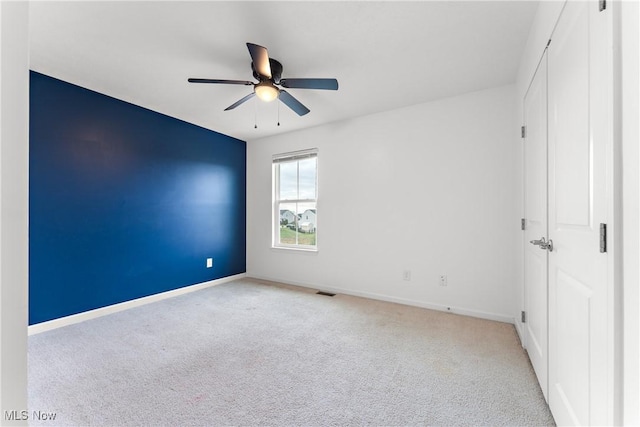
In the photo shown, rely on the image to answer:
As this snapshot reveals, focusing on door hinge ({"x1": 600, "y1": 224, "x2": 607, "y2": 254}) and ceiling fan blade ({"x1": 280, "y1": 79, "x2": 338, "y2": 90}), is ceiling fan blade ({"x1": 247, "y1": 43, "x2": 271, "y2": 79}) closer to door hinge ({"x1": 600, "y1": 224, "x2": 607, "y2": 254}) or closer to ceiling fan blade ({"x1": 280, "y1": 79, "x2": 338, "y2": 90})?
ceiling fan blade ({"x1": 280, "y1": 79, "x2": 338, "y2": 90})

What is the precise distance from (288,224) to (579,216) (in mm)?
3758

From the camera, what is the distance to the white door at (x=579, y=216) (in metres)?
0.96

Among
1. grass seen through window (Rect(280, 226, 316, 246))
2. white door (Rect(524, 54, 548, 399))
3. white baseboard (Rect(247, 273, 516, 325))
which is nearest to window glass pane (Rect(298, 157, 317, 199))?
grass seen through window (Rect(280, 226, 316, 246))

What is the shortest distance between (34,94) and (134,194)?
125 cm

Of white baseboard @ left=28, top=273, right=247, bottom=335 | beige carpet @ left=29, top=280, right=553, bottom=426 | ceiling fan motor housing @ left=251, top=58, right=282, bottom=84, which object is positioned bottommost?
beige carpet @ left=29, top=280, right=553, bottom=426

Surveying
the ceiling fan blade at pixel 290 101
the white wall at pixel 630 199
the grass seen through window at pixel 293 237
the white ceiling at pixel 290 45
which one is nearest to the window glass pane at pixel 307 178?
the grass seen through window at pixel 293 237

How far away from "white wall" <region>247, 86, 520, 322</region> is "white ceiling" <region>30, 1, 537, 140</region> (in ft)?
1.37

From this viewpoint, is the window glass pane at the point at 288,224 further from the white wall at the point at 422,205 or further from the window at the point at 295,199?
the white wall at the point at 422,205

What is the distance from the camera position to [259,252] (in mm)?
4715

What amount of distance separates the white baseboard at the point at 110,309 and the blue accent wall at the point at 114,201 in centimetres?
6

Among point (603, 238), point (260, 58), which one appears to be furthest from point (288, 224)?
point (603, 238)

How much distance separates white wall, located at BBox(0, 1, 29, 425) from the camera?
47 centimetres

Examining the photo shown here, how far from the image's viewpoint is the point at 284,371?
1938mm

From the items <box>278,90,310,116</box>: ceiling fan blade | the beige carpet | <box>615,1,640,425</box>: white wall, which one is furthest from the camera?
<box>278,90,310,116</box>: ceiling fan blade
